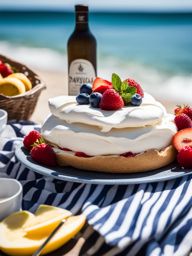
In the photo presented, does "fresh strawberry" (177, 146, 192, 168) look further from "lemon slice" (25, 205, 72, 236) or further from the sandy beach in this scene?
the sandy beach

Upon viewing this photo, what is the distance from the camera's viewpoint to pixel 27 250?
1.19m

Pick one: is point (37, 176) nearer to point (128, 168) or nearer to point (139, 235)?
point (128, 168)

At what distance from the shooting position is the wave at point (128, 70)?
5.30 metres

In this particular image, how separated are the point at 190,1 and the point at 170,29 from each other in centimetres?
383

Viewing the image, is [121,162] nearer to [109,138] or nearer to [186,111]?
[109,138]

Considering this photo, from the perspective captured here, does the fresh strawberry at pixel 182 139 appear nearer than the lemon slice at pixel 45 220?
No

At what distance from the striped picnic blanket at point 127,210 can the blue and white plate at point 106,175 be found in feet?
0.10

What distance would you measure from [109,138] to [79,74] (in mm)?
811

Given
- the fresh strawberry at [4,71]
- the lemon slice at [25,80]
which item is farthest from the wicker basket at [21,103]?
the fresh strawberry at [4,71]

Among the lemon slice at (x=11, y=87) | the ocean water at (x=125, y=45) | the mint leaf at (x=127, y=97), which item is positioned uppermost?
the mint leaf at (x=127, y=97)

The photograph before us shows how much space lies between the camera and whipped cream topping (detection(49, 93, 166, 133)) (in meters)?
1.54

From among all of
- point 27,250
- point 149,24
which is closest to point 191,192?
point 27,250

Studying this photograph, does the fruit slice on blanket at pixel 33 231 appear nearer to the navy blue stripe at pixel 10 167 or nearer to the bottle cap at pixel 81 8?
the navy blue stripe at pixel 10 167

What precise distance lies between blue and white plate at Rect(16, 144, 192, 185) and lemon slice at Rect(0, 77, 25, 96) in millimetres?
770
